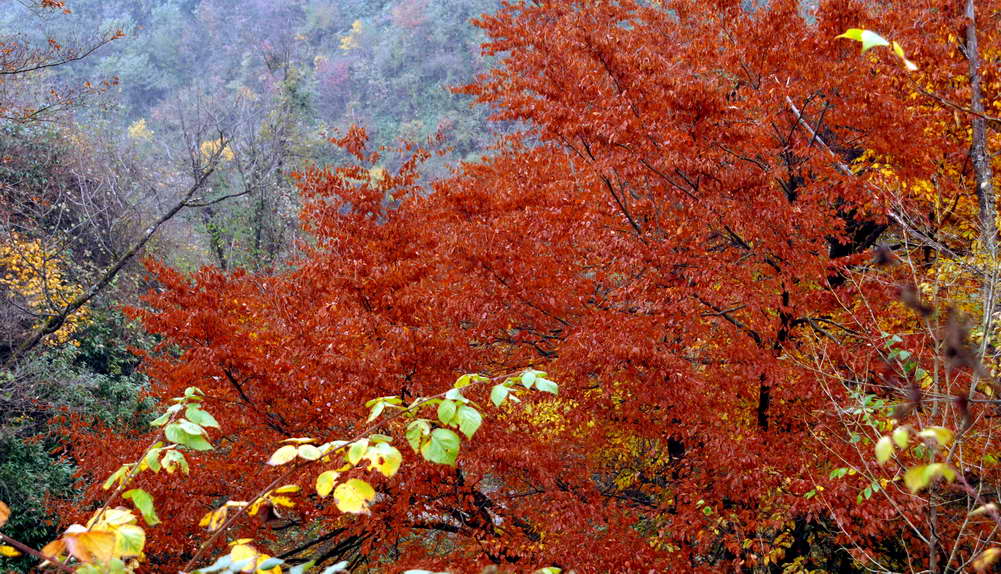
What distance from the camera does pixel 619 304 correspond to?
20.1 ft

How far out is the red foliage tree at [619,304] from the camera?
5922 millimetres

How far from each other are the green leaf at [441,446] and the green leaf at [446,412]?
0.11 ft

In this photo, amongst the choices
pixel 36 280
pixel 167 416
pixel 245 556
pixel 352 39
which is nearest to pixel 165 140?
pixel 36 280

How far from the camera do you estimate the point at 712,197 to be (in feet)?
19.8

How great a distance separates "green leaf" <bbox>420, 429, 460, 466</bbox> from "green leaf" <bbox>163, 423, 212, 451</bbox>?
55 cm

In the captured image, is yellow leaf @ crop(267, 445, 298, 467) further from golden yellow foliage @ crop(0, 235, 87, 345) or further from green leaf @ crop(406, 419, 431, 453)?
golden yellow foliage @ crop(0, 235, 87, 345)

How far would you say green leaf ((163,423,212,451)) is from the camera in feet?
5.33

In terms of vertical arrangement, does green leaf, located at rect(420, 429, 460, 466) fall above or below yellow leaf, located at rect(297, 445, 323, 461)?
below

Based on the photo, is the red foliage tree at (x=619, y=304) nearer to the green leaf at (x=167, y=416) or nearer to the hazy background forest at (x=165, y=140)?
the green leaf at (x=167, y=416)

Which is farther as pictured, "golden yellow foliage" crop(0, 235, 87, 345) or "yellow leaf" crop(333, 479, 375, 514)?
"golden yellow foliage" crop(0, 235, 87, 345)

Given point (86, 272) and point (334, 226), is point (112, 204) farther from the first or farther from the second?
point (334, 226)

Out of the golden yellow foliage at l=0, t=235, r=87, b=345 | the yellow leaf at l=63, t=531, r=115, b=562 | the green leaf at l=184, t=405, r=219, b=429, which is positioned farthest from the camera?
the golden yellow foliage at l=0, t=235, r=87, b=345

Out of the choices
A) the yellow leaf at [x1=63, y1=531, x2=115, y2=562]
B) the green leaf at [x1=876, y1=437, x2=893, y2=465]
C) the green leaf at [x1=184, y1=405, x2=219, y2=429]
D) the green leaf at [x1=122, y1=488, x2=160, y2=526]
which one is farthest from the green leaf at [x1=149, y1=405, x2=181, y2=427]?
the green leaf at [x1=876, y1=437, x2=893, y2=465]

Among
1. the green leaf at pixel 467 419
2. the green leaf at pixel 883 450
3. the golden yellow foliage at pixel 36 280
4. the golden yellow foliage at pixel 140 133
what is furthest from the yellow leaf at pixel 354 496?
the golden yellow foliage at pixel 140 133
